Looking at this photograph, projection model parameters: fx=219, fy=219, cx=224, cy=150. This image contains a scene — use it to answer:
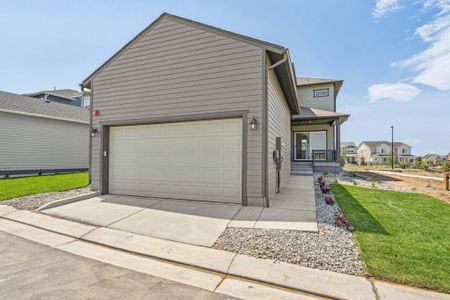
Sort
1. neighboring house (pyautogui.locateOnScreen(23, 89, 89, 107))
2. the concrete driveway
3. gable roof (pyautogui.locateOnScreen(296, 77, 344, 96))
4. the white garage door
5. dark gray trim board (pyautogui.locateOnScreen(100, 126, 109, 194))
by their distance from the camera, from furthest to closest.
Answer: neighboring house (pyautogui.locateOnScreen(23, 89, 89, 107)) < gable roof (pyautogui.locateOnScreen(296, 77, 344, 96)) < dark gray trim board (pyautogui.locateOnScreen(100, 126, 109, 194)) < the white garage door < the concrete driveway

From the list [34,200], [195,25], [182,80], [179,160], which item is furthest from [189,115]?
[34,200]

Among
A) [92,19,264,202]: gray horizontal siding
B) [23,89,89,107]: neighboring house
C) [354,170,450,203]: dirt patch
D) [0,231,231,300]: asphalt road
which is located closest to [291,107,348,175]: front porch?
[354,170,450,203]: dirt patch

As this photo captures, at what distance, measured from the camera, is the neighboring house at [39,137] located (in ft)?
41.1

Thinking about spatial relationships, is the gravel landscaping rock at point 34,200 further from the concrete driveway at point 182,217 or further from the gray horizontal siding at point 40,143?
the gray horizontal siding at point 40,143

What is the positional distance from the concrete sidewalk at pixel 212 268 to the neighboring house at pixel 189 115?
2.59 meters

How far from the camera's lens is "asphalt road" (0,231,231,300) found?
7.88 feet

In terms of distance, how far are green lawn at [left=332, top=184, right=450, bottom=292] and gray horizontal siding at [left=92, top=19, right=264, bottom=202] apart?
2558 millimetres

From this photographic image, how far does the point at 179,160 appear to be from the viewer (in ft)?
21.8

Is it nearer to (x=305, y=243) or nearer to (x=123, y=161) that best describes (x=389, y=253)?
(x=305, y=243)

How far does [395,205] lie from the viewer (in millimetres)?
6234

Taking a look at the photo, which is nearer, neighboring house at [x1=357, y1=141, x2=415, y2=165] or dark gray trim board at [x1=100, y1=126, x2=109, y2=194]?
dark gray trim board at [x1=100, y1=126, x2=109, y2=194]

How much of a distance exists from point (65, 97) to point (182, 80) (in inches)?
921

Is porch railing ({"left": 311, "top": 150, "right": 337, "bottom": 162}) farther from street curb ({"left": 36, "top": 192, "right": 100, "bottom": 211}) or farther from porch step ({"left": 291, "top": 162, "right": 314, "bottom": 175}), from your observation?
street curb ({"left": 36, "top": 192, "right": 100, "bottom": 211})

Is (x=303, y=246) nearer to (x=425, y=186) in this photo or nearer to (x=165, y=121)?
(x=165, y=121)
